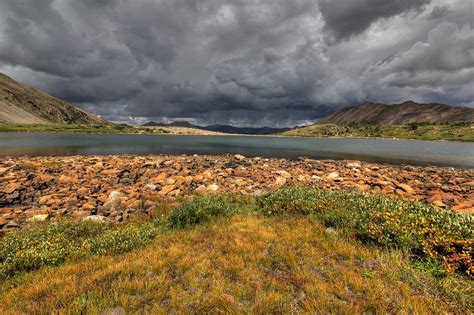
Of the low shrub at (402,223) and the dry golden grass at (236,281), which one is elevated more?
the low shrub at (402,223)

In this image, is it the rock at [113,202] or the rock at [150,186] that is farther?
the rock at [150,186]

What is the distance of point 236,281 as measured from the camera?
5547 millimetres

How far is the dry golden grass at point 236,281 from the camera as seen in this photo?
466 cm

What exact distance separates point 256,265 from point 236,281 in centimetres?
94

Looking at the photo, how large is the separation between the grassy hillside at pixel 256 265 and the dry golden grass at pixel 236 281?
0.03 m

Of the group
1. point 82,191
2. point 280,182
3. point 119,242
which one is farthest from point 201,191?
point 119,242

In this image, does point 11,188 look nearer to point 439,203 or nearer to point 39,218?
point 39,218

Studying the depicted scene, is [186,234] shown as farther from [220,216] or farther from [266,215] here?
[266,215]

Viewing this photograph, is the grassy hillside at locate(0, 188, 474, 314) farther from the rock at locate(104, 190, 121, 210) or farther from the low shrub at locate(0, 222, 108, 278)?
the rock at locate(104, 190, 121, 210)

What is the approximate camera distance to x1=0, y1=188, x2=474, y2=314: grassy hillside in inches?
187

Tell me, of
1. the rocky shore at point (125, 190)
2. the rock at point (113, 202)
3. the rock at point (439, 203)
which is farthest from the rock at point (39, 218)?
the rock at point (439, 203)

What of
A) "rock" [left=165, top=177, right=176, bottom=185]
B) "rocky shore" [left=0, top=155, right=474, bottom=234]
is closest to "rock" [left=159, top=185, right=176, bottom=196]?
"rocky shore" [left=0, top=155, right=474, bottom=234]

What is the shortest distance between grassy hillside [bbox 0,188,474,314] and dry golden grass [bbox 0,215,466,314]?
28 millimetres

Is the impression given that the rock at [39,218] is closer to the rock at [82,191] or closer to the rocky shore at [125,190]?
the rocky shore at [125,190]
